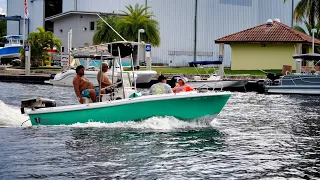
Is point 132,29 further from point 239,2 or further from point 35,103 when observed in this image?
point 35,103

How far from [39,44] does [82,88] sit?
142ft

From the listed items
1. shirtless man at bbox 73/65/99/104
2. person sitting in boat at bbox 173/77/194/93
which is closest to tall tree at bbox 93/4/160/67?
person sitting in boat at bbox 173/77/194/93

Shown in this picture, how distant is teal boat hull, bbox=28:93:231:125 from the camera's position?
18312 mm

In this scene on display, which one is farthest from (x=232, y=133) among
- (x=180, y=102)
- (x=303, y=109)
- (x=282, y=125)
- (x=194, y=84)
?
(x=194, y=84)

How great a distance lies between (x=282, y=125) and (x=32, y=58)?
145ft

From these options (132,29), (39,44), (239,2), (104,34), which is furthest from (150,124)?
(239,2)

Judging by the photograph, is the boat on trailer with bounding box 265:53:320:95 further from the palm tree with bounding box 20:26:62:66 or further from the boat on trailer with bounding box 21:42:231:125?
the palm tree with bounding box 20:26:62:66

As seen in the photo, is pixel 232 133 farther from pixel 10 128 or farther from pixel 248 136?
pixel 10 128

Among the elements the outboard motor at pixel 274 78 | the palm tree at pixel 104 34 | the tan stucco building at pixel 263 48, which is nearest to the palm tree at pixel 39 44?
the palm tree at pixel 104 34

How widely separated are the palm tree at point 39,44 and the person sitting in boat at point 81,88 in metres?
42.9

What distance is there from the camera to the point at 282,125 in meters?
21.9

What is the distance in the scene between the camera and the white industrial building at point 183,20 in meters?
75.1

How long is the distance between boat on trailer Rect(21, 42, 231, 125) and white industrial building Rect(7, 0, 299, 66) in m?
54.1

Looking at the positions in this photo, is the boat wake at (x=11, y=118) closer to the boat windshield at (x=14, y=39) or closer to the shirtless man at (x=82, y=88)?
the shirtless man at (x=82, y=88)
